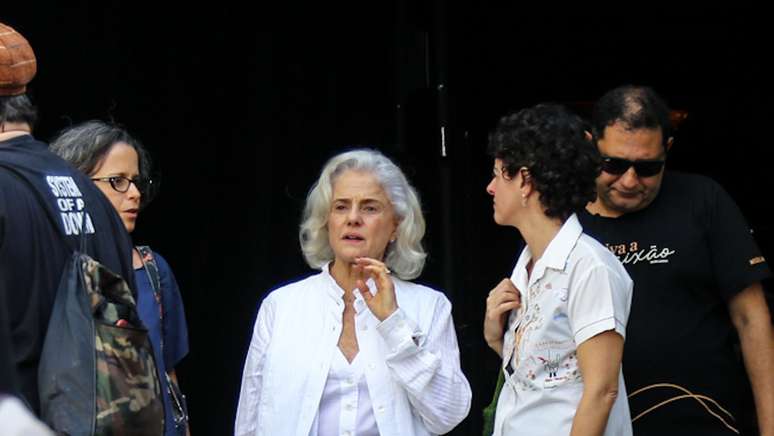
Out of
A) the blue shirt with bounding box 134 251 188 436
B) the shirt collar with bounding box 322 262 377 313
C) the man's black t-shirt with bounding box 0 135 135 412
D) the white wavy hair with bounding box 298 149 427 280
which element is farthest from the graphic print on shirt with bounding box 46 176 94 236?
the white wavy hair with bounding box 298 149 427 280

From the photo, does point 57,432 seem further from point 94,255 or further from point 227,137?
point 227,137

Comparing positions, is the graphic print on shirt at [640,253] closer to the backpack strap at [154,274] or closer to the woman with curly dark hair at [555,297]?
the woman with curly dark hair at [555,297]

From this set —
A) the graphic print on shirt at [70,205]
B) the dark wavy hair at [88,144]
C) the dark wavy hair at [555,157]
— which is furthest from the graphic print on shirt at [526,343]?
the dark wavy hair at [88,144]

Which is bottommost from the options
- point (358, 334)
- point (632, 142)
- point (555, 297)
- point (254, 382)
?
point (254, 382)

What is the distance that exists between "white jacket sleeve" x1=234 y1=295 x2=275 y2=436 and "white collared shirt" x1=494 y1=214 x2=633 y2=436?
0.89 metres

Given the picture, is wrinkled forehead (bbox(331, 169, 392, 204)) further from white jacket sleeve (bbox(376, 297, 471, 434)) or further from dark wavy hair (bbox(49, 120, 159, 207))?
dark wavy hair (bbox(49, 120, 159, 207))

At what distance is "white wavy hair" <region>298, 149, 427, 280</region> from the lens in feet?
11.7

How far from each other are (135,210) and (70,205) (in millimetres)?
1094

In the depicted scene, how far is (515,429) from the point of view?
279cm

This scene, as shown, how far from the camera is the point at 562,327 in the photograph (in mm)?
2738

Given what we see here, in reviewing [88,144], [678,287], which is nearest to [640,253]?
[678,287]

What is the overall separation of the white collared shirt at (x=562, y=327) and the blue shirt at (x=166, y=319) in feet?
3.29

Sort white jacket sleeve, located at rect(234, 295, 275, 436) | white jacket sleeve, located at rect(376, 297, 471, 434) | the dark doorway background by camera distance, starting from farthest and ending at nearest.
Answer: the dark doorway background → white jacket sleeve, located at rect(234, 295, 275, 436) → white jacket sleeve, located at rect(376, 297, 471, 434)

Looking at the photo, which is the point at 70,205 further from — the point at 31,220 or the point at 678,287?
the point at 678,287
